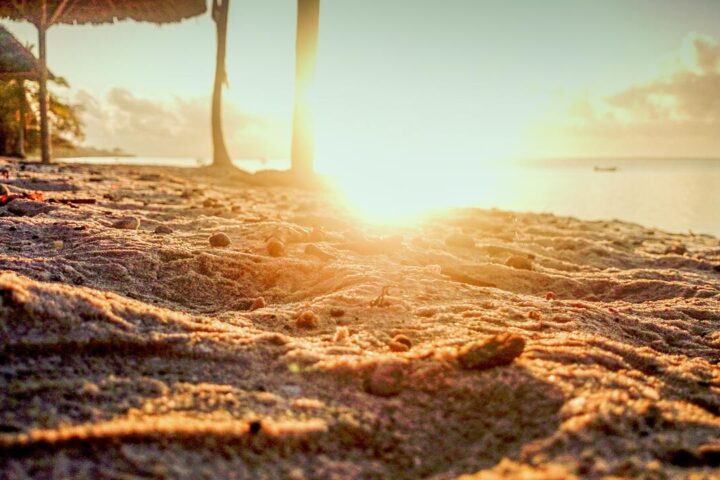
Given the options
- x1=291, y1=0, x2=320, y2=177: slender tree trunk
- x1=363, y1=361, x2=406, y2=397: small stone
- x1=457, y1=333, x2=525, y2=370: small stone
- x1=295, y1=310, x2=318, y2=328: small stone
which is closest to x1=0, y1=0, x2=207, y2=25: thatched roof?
x1=291, y1=0, x2=320, y2=177: slender tree trunk

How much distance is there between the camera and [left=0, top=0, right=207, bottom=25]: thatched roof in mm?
9445

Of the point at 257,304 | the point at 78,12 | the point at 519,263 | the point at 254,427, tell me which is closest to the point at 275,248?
the point at 257,304

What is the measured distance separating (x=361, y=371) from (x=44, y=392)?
84 cm

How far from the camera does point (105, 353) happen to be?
1.46m

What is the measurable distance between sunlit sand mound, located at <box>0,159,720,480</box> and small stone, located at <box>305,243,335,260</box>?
0.41 ft

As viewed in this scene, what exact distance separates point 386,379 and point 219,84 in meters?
14.3

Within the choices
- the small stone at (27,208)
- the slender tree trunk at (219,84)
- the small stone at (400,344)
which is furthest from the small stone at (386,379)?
the slender tree trunk at (219,84)

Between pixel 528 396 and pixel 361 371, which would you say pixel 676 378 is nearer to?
pixel 528 396

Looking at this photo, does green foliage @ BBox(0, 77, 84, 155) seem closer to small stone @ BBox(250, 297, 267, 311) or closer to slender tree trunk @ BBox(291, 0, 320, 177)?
slender tree trunk @ BBox(291, 0, 320, 177)

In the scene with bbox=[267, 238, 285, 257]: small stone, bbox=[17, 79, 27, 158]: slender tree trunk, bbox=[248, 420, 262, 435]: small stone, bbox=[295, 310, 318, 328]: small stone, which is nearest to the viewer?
bbox=[248, 420, 262, 435]: small stone

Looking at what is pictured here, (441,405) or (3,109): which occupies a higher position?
(3,109)

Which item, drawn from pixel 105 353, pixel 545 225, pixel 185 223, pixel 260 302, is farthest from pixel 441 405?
pixel 545 225

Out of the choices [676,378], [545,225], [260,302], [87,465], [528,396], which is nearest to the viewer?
[87,465]

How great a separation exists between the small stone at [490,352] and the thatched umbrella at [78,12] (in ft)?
34.0
